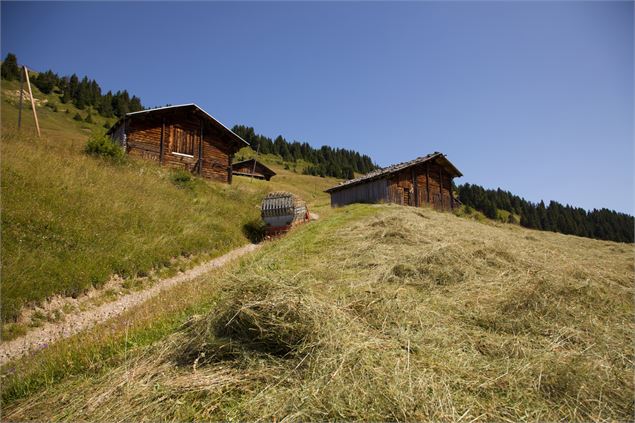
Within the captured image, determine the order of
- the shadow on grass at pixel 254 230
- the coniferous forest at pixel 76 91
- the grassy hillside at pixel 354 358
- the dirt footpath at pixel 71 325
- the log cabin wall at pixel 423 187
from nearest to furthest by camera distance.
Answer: the grassy hillside at pixel 354 358
the dirt footpath at pixel 71 325
the shadow on grass at pixel 254 230
the log cabin wall at pixel 423 187
the coniferous forest at pixel 76 91

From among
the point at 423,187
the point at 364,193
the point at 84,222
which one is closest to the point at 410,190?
the point at 423,187

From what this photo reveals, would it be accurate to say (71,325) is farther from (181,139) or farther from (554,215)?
(554,215)

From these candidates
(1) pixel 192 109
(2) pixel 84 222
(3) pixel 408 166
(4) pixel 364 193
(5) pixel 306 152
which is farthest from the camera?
(5) pixel 306 152

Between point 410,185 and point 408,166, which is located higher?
point 408,166

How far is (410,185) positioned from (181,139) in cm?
2019

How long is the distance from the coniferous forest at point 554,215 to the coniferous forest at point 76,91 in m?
104

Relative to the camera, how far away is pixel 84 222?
30.4 feet

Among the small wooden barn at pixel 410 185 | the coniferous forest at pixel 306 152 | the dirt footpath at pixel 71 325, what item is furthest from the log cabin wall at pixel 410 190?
the coniferous forest at pixel 306 152

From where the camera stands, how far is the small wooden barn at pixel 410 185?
1039 inches

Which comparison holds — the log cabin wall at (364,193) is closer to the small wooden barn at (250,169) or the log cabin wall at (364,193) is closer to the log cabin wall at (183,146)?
the log cabin wall at (183,146)

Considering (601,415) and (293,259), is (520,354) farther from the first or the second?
(293,259)

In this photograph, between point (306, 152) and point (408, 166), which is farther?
point (306, 152)

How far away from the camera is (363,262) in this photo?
278 inches

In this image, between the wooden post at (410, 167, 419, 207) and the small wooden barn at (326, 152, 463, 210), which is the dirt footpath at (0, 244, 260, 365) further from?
the wooden post at (410, 167, 419, 207)
